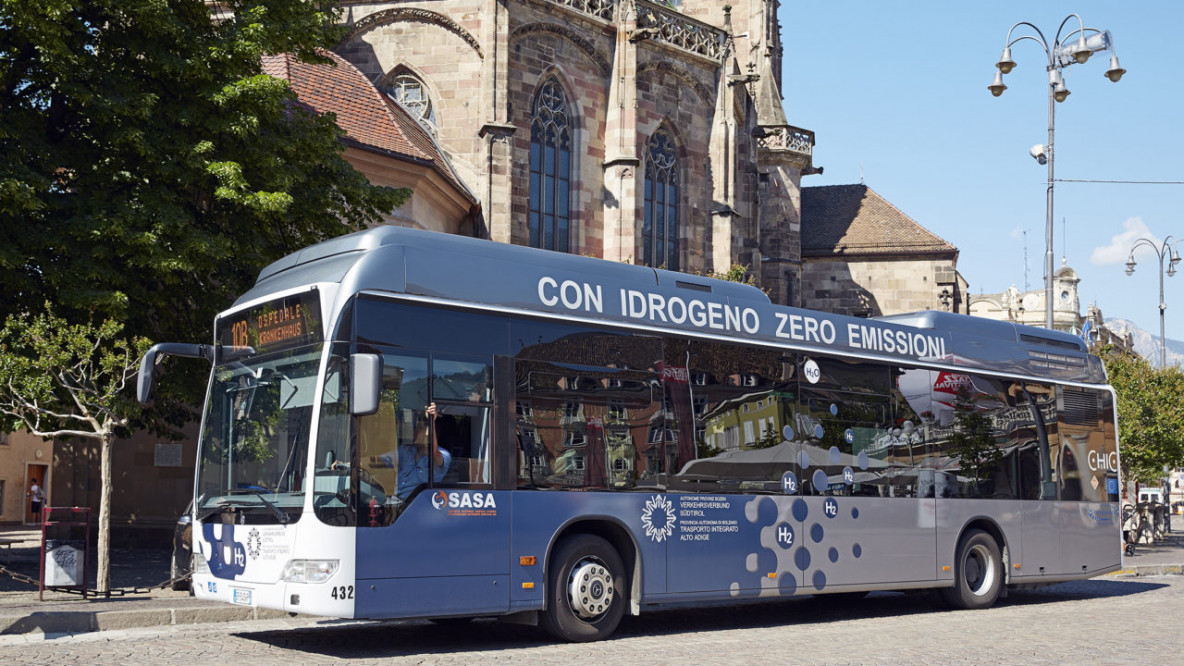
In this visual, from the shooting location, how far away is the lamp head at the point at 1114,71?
2239cm

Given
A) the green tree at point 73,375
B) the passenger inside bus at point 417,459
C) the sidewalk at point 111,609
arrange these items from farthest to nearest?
the green tree at point 73,375 → the sidewalk at point 111,609 → the passenger inside bus at point 417,459

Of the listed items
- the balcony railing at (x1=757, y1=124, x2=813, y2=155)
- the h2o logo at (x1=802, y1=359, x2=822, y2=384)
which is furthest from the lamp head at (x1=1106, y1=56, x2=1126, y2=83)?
the balcony railing at (x1=757, y1=124, x2=813, y2=155)

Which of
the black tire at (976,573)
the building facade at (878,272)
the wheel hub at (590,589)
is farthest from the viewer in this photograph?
the building facade at (878,272)

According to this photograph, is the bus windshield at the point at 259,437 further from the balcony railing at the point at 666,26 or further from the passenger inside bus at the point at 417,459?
the balcony railing at the point at 666,26

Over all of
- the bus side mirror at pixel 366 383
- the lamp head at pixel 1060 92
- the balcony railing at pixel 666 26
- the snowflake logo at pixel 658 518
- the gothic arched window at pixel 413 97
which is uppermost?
the balcony railing at pixel 666 26

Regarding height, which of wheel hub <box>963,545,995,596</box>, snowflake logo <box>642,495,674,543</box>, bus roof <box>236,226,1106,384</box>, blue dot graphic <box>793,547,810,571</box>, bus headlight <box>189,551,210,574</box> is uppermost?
bus roof <box>236,226,1106,384</box>

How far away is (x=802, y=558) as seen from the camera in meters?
12.2

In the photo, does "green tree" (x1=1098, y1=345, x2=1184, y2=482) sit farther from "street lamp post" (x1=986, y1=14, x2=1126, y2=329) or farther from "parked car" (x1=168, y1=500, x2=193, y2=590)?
"parked car" (x1=168, y1=500, x2=193, y2=590)

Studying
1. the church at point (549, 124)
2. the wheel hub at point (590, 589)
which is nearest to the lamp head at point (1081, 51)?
the church at point (549, 124)

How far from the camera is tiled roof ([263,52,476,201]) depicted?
25609 millimetres

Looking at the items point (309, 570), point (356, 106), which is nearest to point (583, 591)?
point (309, 570)

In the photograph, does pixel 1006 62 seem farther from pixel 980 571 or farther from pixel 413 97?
pixel 413 97

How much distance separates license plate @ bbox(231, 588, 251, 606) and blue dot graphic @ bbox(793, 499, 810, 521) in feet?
17.7

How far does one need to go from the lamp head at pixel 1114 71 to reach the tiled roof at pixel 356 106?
13.4m
